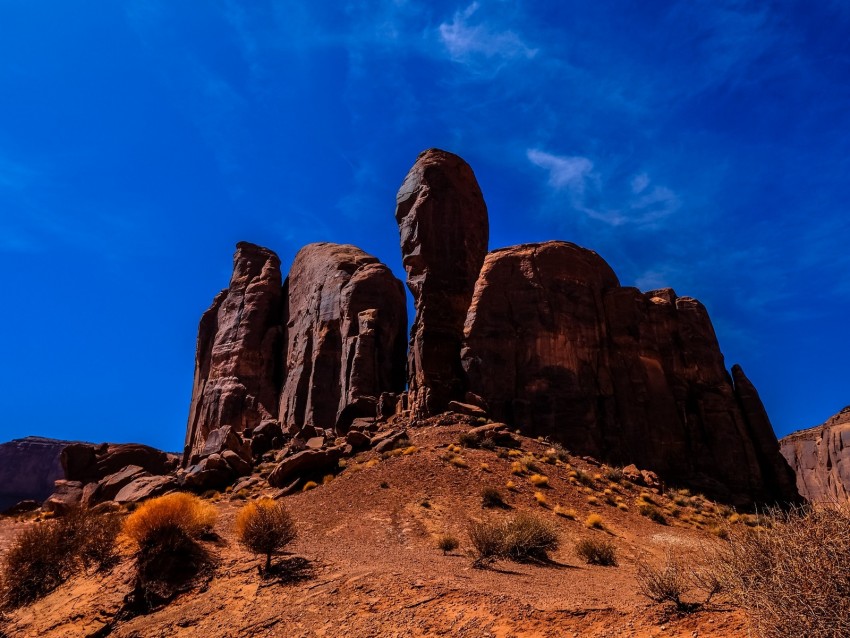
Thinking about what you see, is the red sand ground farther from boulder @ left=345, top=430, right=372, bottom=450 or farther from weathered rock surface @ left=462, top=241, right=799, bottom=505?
weathered rock surface @ left=462, top=241, right=799, bottom=505

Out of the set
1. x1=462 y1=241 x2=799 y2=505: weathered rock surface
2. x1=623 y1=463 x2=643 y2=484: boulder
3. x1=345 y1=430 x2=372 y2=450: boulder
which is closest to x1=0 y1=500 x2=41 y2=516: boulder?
x1=345 y1=430 x2=372 y2=450: boulder

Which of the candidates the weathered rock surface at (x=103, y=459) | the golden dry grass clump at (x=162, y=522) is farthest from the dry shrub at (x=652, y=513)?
the weathered rock surface at (x=103, y=459)

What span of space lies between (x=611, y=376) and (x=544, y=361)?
5.85m

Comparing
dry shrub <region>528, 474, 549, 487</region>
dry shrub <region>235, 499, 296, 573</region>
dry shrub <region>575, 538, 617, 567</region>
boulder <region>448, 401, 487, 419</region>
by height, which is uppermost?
boulder <region>448, 401, 487, 419</region>

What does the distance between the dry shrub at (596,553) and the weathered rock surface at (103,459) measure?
28717 mm

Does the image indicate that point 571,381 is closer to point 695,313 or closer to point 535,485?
point 695,313

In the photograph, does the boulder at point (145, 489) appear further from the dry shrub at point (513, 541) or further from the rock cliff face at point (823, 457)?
the rock cliff face at point (823, 457)

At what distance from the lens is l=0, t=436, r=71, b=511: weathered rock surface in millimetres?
104000

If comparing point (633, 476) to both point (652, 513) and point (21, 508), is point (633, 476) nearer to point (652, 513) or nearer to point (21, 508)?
point (652, 513)

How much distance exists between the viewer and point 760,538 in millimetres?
6574

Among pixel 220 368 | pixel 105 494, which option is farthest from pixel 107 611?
pixel 220 368

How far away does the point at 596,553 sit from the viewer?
13.9 meters

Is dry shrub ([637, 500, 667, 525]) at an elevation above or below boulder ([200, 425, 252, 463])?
below

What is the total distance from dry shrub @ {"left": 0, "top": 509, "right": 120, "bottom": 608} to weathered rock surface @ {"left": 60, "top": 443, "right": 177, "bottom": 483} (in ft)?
73.0
